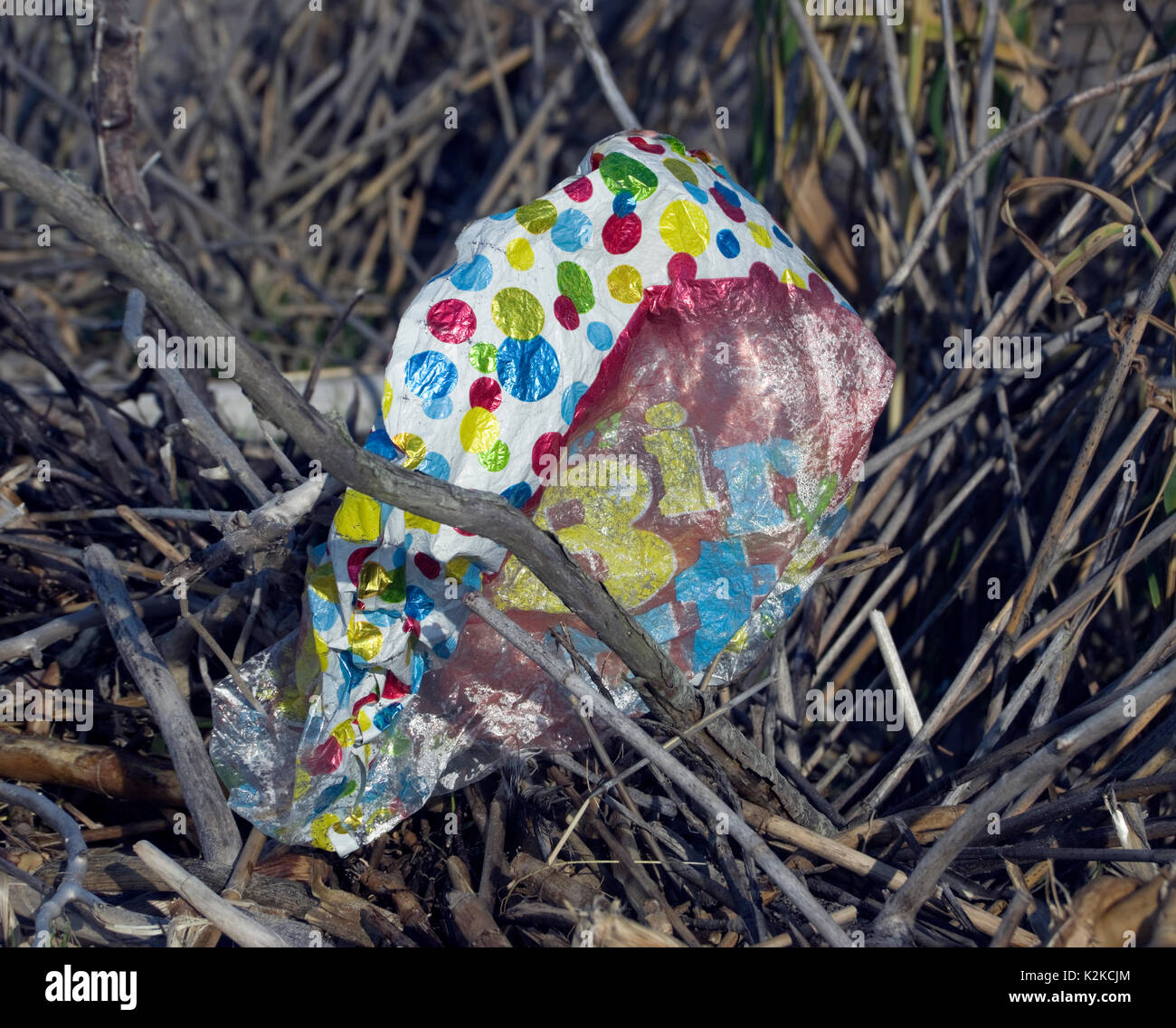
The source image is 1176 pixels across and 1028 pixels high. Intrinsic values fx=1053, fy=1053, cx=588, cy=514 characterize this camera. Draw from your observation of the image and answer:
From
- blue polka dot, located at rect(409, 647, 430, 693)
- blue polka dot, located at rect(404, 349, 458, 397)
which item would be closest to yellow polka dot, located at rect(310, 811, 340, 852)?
blue polka dot, located at rect(409, 647, 430, 693)

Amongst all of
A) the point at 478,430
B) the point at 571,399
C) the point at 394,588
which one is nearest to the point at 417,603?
the point at 394,588

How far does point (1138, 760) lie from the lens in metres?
1.64

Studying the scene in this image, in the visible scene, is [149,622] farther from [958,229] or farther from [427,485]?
[958,229]

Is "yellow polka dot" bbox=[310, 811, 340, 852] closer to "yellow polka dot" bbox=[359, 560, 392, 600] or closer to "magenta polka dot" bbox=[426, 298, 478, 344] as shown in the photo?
"yellow polka dot" bbox=[359, 560, 392, 600]

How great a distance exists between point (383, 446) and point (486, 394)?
0.16 metres

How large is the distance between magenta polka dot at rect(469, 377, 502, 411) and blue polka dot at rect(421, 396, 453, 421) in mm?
36

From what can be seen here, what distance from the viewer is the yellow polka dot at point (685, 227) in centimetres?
162

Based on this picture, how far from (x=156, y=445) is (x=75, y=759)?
2.49ft

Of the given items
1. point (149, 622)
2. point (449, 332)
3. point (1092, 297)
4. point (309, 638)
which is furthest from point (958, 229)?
point (149, 622)

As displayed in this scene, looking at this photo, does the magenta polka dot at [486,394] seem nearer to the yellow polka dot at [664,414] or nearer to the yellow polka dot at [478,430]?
the yellow polka dot at [478,430]

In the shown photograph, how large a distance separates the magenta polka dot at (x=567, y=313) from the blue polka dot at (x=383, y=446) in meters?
0.30

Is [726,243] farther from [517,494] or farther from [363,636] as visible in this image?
[363,636]

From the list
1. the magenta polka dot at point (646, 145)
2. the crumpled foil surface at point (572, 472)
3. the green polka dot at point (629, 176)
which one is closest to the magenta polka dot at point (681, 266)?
the crumpled foil surface at point (572, 472)

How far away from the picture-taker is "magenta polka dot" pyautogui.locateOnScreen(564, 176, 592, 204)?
1601 mm
